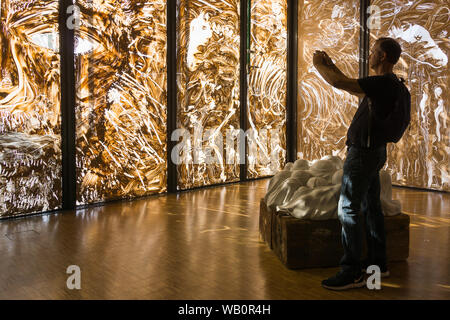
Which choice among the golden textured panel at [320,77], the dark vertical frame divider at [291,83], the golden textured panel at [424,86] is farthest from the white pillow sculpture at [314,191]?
the dark vertical frame divider at [291,83]

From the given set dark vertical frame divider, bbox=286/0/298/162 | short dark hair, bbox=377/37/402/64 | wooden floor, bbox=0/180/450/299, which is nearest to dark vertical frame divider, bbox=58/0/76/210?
wooden floor, bbox=0/180/450/299

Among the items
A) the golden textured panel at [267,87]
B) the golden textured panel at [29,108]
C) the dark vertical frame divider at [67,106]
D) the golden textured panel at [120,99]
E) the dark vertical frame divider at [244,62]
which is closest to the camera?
the golden textured panel at [29,108]

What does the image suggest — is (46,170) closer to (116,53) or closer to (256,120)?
(116,53)

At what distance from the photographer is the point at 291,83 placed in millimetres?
7383

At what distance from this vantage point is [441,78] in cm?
543

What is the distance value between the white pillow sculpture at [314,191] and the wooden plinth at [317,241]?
55 mm

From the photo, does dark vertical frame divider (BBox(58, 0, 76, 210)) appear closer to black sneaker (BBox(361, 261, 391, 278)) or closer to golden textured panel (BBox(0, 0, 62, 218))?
golden textured panel (BBox(0, 0, 62, 218))

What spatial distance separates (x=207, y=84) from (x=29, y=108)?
2.43 m

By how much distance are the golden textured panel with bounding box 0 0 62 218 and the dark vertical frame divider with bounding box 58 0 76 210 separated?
53mm

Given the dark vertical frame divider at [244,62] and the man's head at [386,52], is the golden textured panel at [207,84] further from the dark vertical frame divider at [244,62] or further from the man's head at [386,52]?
the man's head at [386,52]

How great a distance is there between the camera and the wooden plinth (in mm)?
2750

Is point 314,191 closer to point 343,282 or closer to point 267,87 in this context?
point 343,282

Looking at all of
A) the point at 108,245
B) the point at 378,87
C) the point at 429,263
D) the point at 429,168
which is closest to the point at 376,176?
the point at 378,87

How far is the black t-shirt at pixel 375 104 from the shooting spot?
2.20 meters
